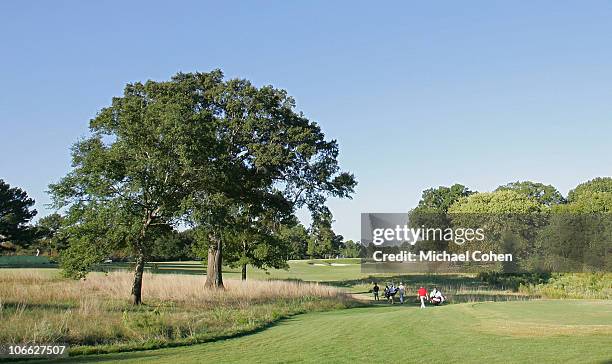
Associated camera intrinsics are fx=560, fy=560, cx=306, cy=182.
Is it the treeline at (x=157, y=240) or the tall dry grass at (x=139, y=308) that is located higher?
the treeline at (x=157, y=240)

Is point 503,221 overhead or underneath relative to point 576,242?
overhead

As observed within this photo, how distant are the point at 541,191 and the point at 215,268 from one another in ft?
295

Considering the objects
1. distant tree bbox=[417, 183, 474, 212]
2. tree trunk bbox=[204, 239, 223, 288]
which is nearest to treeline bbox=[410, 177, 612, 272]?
distant tree bbox=[417, 183, 474, 212]

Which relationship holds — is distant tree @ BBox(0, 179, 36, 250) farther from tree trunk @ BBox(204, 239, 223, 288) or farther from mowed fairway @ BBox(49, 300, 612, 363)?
mowed fairway @ BBox(49, 300, 612, 363)

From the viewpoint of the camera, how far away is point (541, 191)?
363ft

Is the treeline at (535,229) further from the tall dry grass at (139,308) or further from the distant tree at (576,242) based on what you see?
the tall dry grass at (139,308)

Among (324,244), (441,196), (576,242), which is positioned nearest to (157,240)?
(576,242)

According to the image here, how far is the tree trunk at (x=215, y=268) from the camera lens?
121 ft

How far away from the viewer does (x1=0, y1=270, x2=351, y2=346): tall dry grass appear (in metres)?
15.5

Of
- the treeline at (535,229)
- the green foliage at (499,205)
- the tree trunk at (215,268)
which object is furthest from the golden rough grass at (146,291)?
the green foliage at (499,205)

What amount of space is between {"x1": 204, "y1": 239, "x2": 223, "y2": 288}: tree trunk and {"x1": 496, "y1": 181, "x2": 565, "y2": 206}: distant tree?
262ft

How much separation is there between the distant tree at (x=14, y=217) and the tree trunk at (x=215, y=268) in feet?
142

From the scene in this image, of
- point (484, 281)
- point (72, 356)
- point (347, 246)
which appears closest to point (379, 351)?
point (72, 356)

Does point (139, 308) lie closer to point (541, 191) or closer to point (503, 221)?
point (503, 221)
